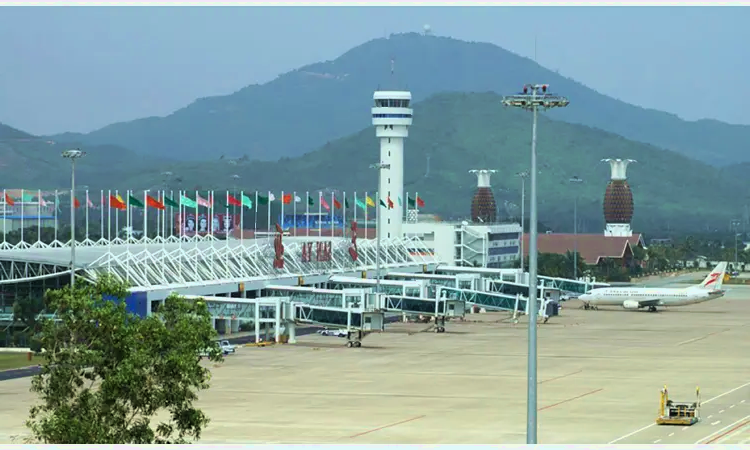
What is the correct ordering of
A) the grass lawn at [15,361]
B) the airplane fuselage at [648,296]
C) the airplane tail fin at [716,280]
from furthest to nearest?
the airplane fuselage at [648,296] < the airplane tail fin at [716,280] < the grass lawn at [15,361]

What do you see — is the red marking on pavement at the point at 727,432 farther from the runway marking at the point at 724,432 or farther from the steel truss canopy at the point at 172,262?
the steel truss canopy at the point at 172,262

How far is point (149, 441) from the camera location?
46.6 meters

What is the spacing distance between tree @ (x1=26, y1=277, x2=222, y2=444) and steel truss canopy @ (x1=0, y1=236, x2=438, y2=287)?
65.5 metres

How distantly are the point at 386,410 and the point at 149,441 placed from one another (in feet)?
121

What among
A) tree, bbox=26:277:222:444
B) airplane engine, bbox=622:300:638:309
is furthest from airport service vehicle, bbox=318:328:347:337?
tree, bbox=26:277:222:444

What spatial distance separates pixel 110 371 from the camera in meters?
45.9

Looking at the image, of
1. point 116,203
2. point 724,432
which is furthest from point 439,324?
point 724,432

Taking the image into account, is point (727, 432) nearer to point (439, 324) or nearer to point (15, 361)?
point (15, 361)

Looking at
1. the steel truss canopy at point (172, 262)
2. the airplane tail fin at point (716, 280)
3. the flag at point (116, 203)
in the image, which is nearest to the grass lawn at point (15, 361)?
the steel truss canopy at point (172, 262)

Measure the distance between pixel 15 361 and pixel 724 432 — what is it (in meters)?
55.2

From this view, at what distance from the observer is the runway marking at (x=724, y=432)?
232 ft

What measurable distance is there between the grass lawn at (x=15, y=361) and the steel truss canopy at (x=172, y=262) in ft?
28.2

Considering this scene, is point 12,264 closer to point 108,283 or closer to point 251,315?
point 251,315

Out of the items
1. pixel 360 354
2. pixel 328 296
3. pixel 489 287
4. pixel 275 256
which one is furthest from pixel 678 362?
pixel 489 287
